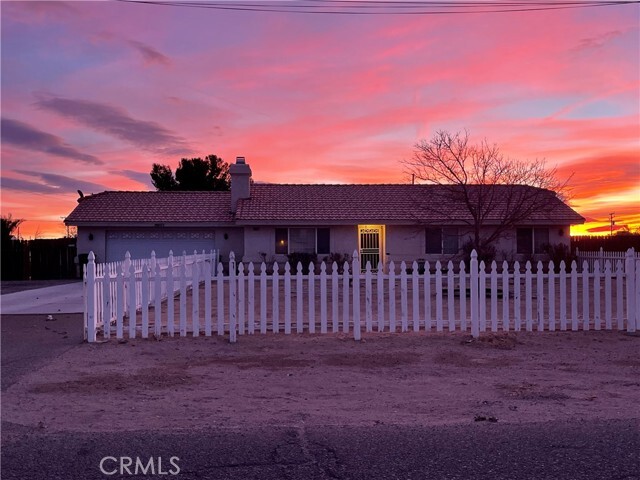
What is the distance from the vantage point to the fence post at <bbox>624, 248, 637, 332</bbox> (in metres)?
10.8

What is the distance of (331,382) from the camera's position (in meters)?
7.48

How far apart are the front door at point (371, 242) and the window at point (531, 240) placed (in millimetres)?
6463

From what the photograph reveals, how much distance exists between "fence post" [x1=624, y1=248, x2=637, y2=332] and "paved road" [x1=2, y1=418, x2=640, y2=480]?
18.9ft

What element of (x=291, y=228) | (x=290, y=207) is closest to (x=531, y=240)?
(x=291, y=228)

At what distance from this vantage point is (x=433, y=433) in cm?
546

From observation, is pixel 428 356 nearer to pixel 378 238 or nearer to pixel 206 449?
pixel 206 449

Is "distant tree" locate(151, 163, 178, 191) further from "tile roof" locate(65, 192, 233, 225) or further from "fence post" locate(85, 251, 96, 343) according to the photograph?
"fence post" locate(85, 251, 96, 343)

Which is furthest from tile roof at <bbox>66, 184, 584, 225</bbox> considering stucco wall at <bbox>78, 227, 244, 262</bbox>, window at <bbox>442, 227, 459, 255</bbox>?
window at <bbox>442, 227, 459, 255</bbox>

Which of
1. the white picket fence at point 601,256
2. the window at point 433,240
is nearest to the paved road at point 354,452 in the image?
the white picket fence at point 601,256

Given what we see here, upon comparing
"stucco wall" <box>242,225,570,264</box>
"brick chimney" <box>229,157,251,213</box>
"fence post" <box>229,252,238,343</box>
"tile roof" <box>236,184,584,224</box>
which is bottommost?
"fence post" <box>229,252,238,343</box>

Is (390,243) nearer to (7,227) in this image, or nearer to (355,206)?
(355,206)

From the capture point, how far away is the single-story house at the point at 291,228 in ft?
94.4

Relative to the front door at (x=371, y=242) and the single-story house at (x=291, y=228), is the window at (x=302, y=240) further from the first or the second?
the front door at (x=371, y=242)

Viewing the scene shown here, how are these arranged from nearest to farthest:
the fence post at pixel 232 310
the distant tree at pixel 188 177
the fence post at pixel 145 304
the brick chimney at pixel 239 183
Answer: the fence post at pixel 232 310 < the fence post at pixel 145 304 < the brick chimney at pixel 239 183 < the distant tree at pixel 188 177
